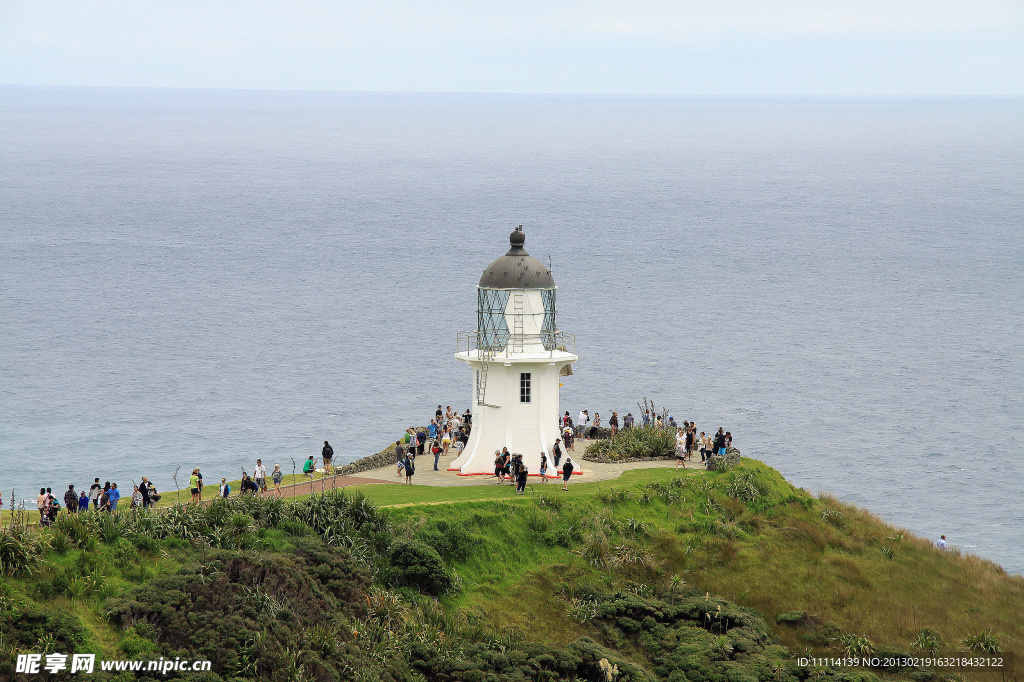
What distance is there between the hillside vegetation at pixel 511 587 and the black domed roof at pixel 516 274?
6.95 metres

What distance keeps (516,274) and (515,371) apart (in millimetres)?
3171

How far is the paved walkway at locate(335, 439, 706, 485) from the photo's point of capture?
128 ft

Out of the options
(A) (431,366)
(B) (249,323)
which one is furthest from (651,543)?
(B) (249,323)

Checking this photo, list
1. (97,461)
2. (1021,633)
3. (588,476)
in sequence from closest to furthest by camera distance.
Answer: (1021,633) < (588,476) < (97,461)

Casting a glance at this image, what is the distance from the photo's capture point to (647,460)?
42.8m

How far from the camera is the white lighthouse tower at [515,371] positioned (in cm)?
4041

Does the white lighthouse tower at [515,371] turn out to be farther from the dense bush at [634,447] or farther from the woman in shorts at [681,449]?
the woman in shorts at [681,449]

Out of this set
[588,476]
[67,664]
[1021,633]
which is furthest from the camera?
[588,476]

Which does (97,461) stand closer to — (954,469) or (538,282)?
(538,282)

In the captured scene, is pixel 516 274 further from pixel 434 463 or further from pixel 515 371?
pixel 434 463

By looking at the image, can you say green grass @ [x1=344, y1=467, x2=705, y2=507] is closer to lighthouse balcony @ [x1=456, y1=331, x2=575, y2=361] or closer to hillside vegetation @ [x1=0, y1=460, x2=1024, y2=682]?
hillside vegetation @ [x1=0, y1=460, x2=1024, y2=682]

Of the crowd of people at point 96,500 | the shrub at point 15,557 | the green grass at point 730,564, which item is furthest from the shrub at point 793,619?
the shrub at point 15,557

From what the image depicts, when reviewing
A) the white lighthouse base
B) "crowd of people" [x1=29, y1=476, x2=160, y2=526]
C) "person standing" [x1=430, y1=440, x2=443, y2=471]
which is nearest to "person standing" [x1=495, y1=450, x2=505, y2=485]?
the white lighthouse base

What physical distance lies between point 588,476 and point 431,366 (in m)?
43.5
